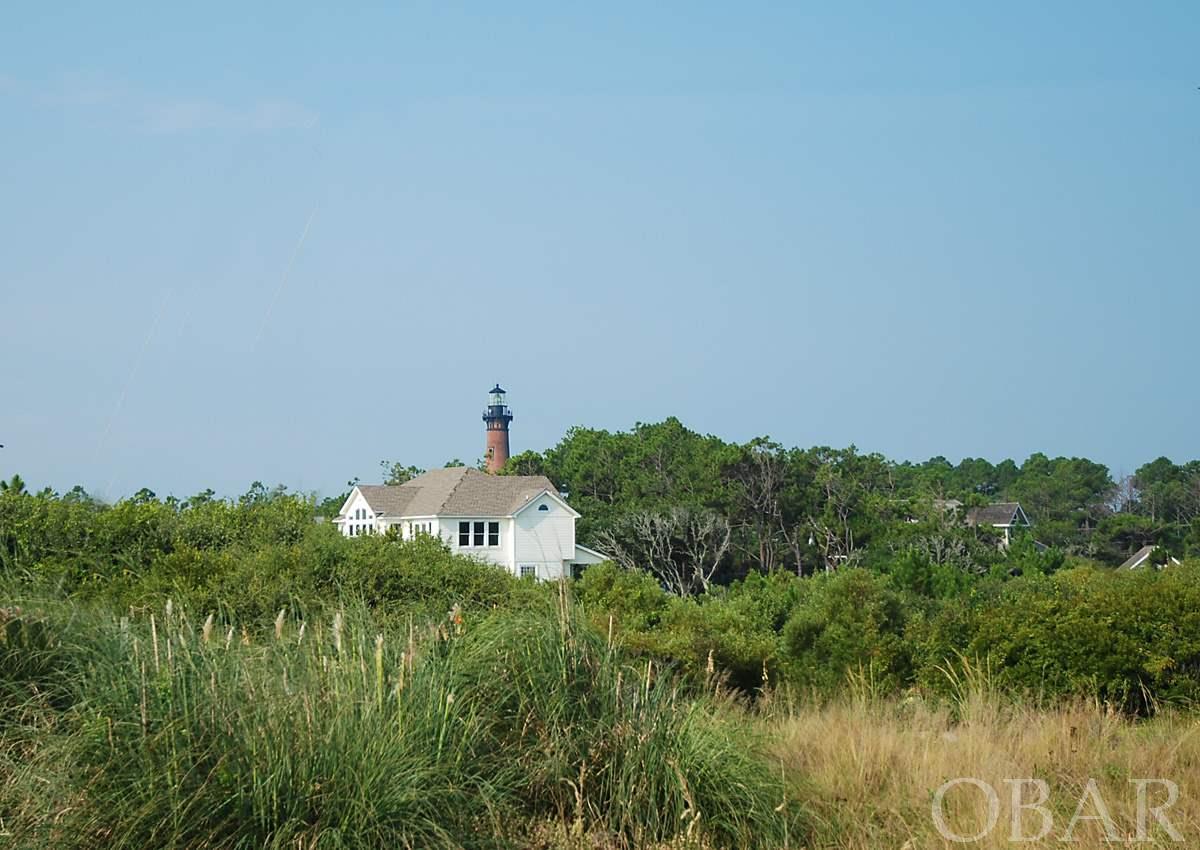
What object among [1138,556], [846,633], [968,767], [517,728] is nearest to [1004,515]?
[1138,556]

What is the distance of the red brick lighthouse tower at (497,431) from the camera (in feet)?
269

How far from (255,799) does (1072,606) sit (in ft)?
26.8

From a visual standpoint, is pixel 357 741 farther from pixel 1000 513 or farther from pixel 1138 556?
pixel 1000 513

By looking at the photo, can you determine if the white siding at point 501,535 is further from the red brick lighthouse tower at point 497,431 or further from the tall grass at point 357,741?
the tall grass at point 357,741

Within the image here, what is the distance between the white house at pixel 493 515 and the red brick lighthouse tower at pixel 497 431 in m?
24.6

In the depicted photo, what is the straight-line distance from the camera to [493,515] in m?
54.9

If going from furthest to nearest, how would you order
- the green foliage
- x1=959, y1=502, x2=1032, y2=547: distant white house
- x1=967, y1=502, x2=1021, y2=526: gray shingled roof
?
x1=967, y1=502, x2=1021, y2=526: gray shingled roof → x1=959, y1=502, x2=1032, y2=547: distant white house → the green foliage

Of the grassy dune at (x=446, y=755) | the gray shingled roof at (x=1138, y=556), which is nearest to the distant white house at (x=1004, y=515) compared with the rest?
the gray shingled roof at (x=1138, y=556)

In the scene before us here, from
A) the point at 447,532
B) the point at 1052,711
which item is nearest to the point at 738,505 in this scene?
the point at 447,532

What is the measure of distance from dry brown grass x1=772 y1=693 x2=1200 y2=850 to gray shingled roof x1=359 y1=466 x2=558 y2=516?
46497 mm

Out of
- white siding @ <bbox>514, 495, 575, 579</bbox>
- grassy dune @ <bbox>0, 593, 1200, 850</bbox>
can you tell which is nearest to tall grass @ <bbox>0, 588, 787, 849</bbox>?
grassy dune @ <bbox>0, 593, 1200, 850</bbox>

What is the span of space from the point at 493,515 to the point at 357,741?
163 feet

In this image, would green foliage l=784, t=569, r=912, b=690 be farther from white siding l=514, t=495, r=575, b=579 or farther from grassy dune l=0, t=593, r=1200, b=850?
white siding l=514, t=495, r=575, b=579

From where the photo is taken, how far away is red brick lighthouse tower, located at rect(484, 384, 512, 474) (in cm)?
Answer: 8194
